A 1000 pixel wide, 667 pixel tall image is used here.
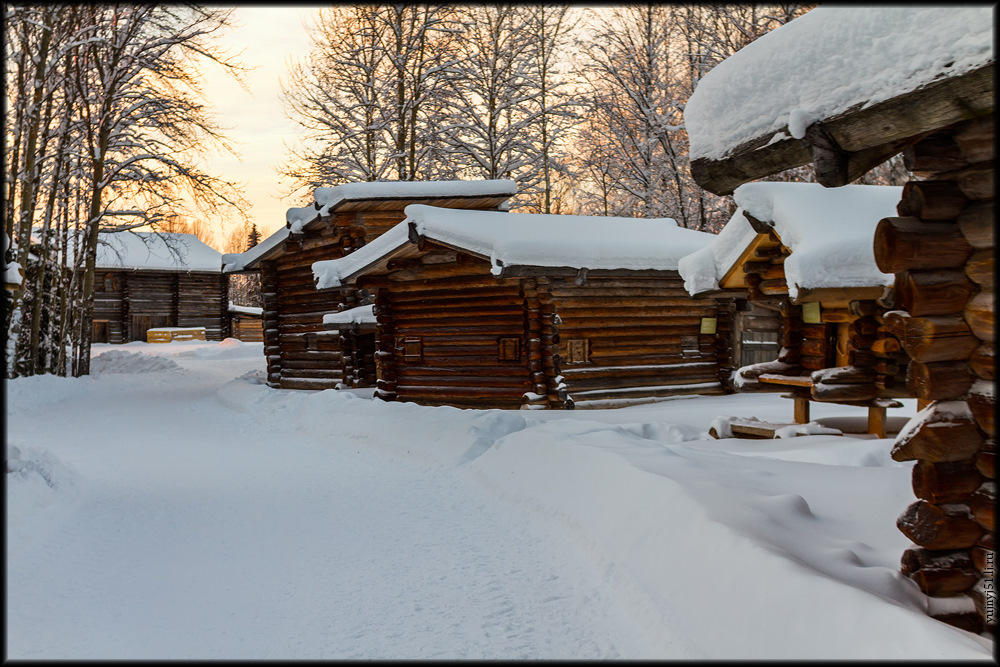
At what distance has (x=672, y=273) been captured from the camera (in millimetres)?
14258

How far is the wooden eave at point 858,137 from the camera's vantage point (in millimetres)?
3223

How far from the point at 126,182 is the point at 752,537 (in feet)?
65.2

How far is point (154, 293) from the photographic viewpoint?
3472cm

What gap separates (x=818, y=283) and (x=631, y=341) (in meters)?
6.83

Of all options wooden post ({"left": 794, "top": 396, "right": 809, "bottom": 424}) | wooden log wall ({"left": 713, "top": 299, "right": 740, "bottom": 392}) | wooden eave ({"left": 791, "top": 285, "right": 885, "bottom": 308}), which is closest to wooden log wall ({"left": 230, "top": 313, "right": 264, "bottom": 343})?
wooden log wall ({"left": 713, "top": 299, "right": 740, "bottom": 392})

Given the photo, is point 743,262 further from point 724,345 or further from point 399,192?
point 399,192

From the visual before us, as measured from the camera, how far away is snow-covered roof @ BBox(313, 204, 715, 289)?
1210cm

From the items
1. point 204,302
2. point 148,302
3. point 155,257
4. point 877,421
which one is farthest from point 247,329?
point 877,421

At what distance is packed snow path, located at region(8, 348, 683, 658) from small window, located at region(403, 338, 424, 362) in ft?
18.3

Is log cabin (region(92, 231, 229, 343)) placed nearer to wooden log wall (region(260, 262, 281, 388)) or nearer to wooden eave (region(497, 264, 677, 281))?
wooden log wall (region(260, 262, 281, 388))

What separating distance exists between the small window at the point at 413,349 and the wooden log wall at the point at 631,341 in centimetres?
274

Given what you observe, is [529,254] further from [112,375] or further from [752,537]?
[112,375]

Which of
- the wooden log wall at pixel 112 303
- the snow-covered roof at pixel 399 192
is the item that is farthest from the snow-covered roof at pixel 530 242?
the wooden log wall at pixel 112 303

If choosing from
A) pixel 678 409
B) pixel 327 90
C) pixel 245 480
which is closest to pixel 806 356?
pixel 678 409
